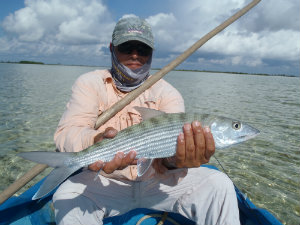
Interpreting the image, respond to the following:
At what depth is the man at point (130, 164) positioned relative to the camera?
2.70m

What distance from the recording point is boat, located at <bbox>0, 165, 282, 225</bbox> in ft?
11.2

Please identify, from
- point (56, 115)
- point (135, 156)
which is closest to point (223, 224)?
point (135, 156)

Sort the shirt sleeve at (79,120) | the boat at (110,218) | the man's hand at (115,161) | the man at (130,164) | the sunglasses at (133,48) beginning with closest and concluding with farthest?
the man's hand at (115,161), the man at (130,164), the shirt sleeve at (79,120), the boat at (110,218), the sunglasses at (133,48)

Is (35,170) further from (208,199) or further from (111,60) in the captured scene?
(208,199)

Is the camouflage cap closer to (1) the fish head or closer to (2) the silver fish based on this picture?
(2) the silver fish

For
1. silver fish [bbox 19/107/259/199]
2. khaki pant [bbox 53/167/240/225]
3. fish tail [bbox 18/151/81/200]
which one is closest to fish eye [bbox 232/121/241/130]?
silver fish [bbox 19/107/259/199]

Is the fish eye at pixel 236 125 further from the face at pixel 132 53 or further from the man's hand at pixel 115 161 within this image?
the face at pixel 132 53

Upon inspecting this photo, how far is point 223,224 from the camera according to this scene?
2.72m

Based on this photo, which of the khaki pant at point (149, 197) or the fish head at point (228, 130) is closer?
the fish head at point (228, 130)

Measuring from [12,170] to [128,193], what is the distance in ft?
13.8

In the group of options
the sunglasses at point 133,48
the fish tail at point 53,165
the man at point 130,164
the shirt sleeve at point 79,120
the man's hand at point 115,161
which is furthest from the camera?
the sunglasses at point 133,48

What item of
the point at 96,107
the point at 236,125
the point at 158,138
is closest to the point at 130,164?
the point at 158,138

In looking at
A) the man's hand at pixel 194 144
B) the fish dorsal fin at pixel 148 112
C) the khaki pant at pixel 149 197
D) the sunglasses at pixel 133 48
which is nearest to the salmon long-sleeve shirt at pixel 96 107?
the khaki pant at pixel 149 197

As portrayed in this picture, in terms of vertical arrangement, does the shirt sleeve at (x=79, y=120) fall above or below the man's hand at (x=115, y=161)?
above
